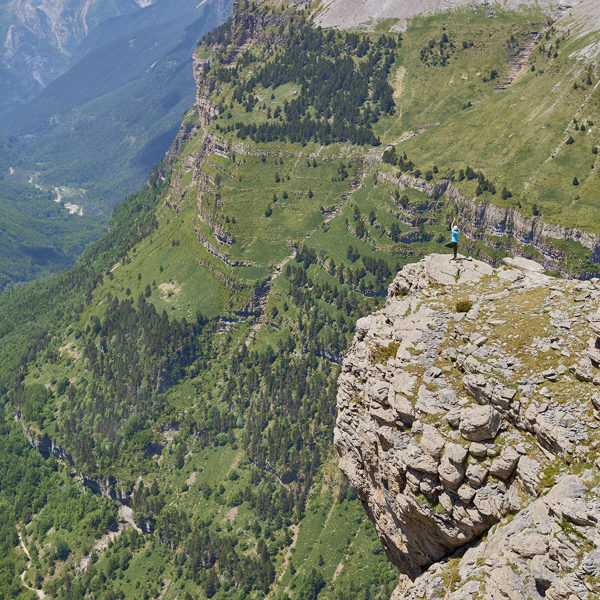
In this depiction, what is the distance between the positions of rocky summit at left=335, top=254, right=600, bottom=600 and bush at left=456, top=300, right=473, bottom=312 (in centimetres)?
28

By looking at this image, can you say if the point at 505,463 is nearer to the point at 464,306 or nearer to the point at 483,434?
the point at 483,434

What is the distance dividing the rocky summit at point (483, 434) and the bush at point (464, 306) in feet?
0.93

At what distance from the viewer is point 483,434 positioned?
60688mm

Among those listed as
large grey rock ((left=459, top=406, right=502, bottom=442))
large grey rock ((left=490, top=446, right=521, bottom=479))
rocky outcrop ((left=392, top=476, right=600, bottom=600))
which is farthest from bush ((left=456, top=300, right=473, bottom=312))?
rocky outcrop ((left=392, top=476, right=600, bottom=600))

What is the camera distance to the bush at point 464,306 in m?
71.8

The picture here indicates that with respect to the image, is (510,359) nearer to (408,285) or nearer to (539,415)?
(539,415)

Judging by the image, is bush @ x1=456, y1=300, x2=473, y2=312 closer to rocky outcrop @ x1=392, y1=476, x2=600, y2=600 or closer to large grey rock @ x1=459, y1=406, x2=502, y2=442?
large grey rock @ x1=459, y1=406, x2=502, y2=442

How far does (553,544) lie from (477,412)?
13.1 meters

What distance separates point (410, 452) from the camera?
213 feet

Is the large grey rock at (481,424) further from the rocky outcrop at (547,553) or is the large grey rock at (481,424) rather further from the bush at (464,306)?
the bush at (464,306)

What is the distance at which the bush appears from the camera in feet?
236

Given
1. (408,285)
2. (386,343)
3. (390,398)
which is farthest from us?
(408,285)

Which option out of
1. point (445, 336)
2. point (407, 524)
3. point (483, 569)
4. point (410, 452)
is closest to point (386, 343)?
point (445, 336)

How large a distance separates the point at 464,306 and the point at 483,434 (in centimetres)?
1583
